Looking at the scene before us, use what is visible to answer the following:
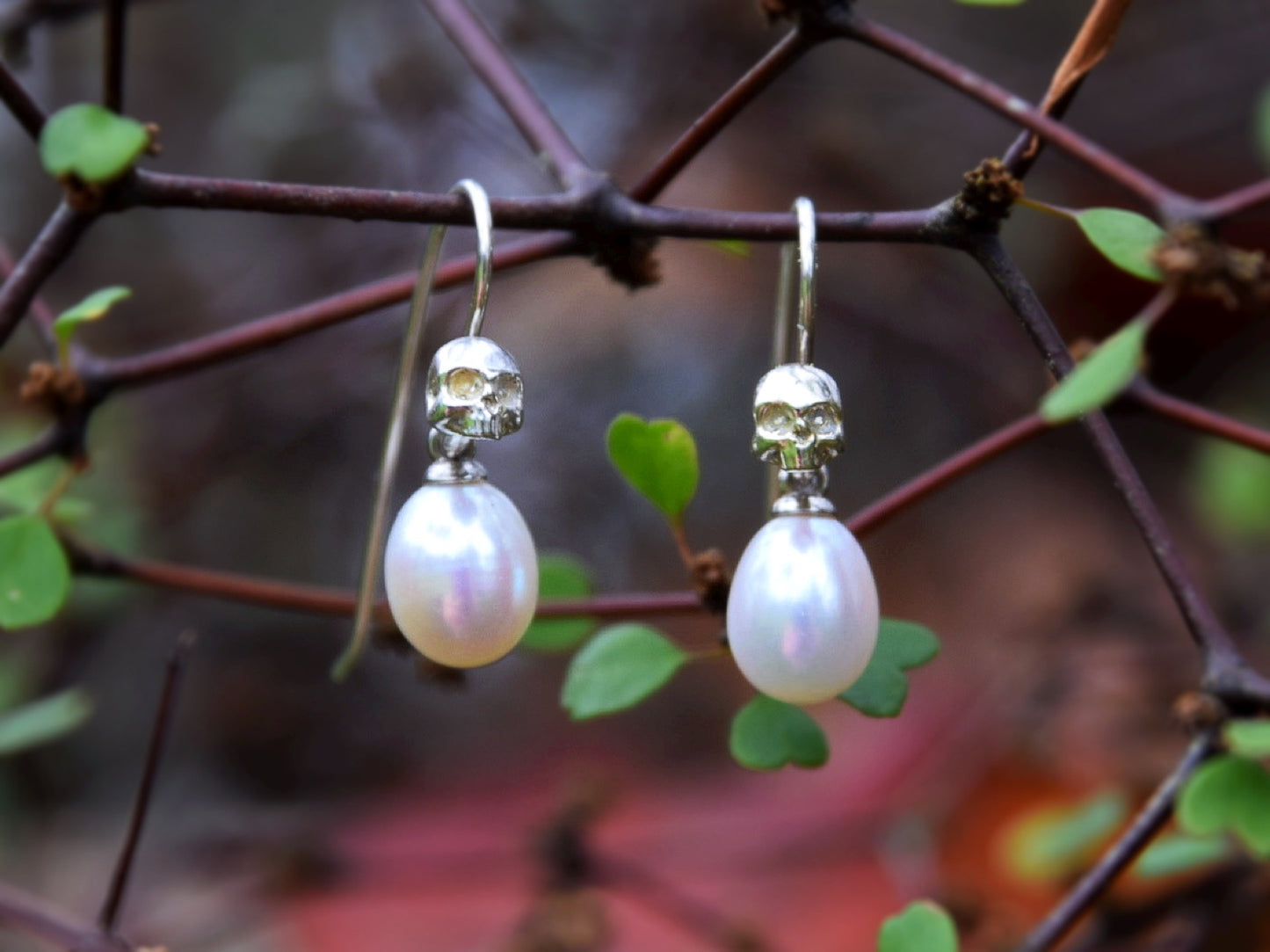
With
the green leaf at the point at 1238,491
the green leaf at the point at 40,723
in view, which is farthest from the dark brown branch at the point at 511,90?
the green leaf at the point at 1238,491

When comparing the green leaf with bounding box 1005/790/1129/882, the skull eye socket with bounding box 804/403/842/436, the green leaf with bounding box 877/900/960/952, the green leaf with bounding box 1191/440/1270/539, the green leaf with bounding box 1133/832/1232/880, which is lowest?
the green leaf with bounding box 877/900/960/952

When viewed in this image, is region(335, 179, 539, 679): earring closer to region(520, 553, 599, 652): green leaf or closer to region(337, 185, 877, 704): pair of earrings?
region(337, 185, 877, 704): pair of earrings

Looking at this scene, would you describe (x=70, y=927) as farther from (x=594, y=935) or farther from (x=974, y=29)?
(x=974, y=29)

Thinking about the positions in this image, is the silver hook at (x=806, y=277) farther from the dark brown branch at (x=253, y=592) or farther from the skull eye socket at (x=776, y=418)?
the dark brown branch at (x=253, y=592)

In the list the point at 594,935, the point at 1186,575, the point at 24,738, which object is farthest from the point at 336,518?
the point at 1186,575

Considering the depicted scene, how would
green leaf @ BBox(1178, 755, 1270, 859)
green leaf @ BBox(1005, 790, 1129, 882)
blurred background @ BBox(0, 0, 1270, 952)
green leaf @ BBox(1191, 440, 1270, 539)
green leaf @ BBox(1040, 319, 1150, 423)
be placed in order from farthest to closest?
blurred background @ BBox(0, 0, 1270, 952) → green leaf @ BBox(1191, 440, 1270, 539) → green leaf @ BBox(1005, 790, 1129, 882) → green leaf @ BBox(1178, 755, 1270, 859) → green leaf @ BBox(1040, 319, 1150, 423)

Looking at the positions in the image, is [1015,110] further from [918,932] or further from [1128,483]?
[918,932]

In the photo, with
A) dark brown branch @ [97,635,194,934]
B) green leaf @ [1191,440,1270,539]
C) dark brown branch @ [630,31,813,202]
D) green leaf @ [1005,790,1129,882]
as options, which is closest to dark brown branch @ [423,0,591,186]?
dark brown branch @ [630,31,813,202]
